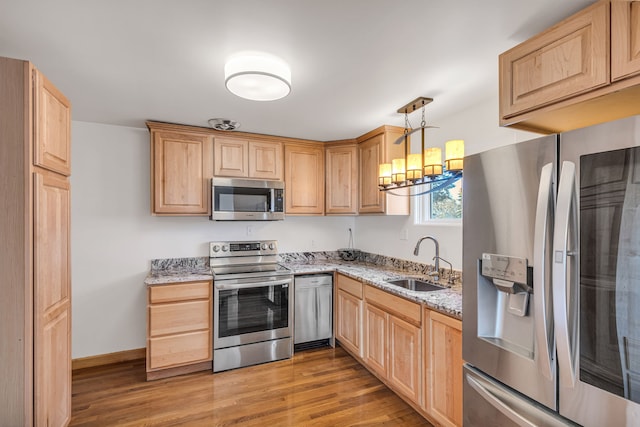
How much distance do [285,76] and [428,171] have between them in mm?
1192

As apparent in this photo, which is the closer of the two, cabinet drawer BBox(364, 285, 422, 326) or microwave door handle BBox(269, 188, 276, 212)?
cabinet drawer BBox(364, 285, 422, 326)

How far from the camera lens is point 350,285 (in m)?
3.08

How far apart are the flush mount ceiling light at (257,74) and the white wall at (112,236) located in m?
1.94

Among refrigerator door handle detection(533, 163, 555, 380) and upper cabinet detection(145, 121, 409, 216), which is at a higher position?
upper cabinet detection(145, 121, 409, 216)

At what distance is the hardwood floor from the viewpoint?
7.12 ft

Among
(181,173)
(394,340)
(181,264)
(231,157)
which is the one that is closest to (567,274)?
(394,340)

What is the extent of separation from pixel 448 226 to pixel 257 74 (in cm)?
199

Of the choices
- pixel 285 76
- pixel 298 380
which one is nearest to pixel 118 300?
pixel 298 380

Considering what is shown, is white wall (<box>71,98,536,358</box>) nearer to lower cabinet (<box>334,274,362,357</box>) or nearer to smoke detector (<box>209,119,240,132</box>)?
lower cabinet (<box>334,274,362,357</box>)

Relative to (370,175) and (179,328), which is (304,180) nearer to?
(370,175)

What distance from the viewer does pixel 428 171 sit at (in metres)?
2.20

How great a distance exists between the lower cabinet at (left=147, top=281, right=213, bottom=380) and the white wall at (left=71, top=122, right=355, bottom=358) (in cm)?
61

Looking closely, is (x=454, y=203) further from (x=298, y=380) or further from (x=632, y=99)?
(x=298, y=380)

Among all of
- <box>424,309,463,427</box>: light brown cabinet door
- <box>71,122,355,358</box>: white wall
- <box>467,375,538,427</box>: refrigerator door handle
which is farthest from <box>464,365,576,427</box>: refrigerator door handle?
<box>71,122,355,358</box>: white wall
